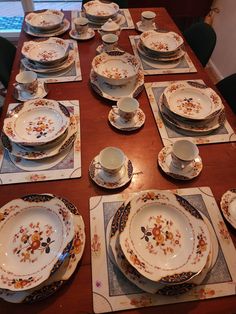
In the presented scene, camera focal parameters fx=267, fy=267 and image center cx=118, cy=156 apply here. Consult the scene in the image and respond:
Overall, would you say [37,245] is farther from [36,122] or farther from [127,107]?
[127,107]

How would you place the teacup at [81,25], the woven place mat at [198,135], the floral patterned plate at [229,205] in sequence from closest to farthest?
the floral patterned plate at [229,205] → the woven place mat at [198,135] → the teacup at [81,25]

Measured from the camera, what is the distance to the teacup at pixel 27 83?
44.5 inches

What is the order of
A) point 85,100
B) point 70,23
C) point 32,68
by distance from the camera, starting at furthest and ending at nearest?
point 70,23, point 32,68, point 85,100

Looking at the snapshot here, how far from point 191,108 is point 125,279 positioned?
727 millimetres

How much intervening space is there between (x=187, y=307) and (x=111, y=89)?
0.89 metres

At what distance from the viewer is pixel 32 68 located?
4.23ft

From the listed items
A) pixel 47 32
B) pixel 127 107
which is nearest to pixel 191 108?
pixel 127 107

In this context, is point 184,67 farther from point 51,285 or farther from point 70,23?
point 51,285

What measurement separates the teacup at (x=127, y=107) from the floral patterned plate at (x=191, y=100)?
0.14 meters

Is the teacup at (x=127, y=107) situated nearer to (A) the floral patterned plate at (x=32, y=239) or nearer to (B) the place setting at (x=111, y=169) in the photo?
(B) the place setting at (x=111, y=169)

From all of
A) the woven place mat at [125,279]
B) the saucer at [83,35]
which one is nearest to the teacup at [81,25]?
the saucer at [83,35]

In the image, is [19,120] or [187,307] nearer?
[187,307]

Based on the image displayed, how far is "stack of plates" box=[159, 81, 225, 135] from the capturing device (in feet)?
3.42

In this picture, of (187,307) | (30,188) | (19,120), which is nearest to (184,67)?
(19,120)
